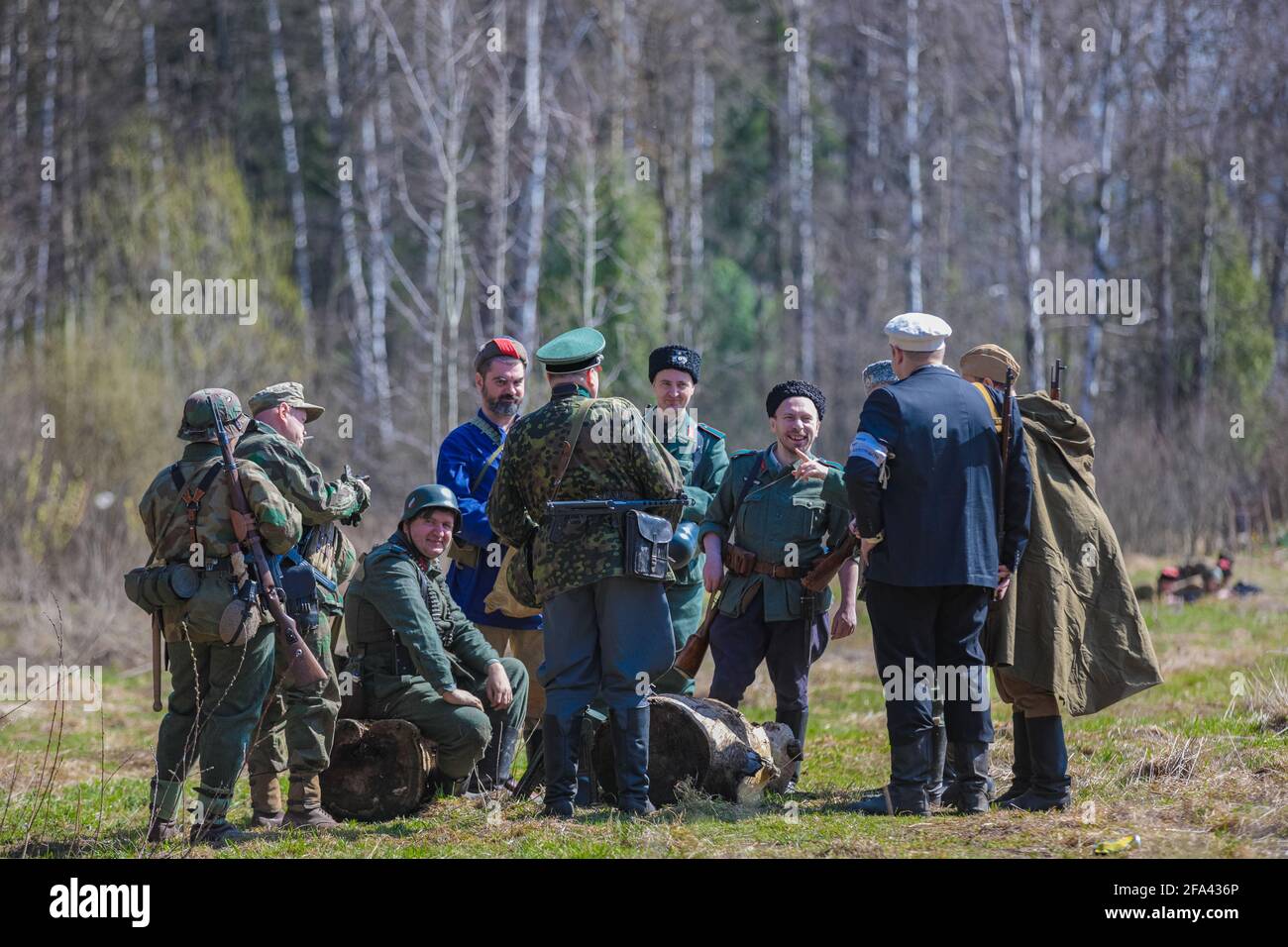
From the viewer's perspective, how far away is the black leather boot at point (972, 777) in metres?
6.64

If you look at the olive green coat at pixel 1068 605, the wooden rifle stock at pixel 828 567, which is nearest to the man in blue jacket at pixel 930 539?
the olive green coat at pixel 1068 605

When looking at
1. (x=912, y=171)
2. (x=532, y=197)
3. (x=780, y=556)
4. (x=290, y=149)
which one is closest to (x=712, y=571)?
(x=780, y=556)

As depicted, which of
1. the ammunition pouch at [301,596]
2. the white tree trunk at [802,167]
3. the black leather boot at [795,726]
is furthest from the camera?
the white tree trunk at [802,167]

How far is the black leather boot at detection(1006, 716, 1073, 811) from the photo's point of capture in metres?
6.70

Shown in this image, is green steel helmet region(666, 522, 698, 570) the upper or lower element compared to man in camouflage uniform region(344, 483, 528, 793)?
upper

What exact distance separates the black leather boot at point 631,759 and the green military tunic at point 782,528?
1.15 metres

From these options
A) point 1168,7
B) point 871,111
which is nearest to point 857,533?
point 1168,7

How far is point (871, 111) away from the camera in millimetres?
33625

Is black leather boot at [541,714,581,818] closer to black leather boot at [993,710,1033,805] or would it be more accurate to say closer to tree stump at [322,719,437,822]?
tree stump at [322,719,437,822]

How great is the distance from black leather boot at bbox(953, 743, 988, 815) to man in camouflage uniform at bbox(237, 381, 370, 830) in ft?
8.89

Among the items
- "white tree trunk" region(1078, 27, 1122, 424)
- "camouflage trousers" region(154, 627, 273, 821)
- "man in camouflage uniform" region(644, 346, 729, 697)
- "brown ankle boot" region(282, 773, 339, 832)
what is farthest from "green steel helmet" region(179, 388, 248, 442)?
"white tree trunk" region(1078, 27, 1122, 424)

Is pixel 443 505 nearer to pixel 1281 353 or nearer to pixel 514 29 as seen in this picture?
pixel 514 29

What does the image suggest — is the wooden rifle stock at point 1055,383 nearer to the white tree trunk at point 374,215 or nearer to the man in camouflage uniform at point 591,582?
the man in camouflage uniform at point 591,582
